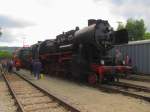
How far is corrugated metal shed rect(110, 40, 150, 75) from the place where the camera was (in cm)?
2598

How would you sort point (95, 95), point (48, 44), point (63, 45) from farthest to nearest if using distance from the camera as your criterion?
1. point (48, 44)
2. point (63, 45)
3. point (95, 95)

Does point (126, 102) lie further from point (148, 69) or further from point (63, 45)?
point (148, 69)

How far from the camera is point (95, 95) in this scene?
15.0 metres

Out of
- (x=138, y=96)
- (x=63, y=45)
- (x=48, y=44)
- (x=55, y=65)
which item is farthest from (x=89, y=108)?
(x=48, y=44)

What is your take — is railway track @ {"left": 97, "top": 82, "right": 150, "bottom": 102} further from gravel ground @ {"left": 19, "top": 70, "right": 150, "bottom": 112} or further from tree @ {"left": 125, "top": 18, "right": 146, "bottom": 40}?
tree @ {"left": 125, "top": 18, "right": 146, "bottom": 40}

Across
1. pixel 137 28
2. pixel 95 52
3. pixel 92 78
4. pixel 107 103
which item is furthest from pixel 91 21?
pixel 137 28

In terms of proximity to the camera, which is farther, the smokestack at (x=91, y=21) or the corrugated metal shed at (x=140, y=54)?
the corrugated metal shed at (x=140, y=54)

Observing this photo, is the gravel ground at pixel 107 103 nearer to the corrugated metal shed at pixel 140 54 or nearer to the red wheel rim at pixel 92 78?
the red wheel rim at pixel 92 78

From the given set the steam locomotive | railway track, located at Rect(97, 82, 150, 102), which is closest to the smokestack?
the steam locomotive

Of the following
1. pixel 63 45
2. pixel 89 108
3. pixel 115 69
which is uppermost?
pixel 63 45

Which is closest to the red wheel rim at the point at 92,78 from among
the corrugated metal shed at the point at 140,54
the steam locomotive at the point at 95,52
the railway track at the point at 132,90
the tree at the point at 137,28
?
the steam locomotive at the point at 95,52

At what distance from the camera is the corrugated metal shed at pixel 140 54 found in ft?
85.3

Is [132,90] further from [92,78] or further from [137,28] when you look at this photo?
[137,28]

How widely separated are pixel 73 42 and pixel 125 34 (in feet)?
12.1
